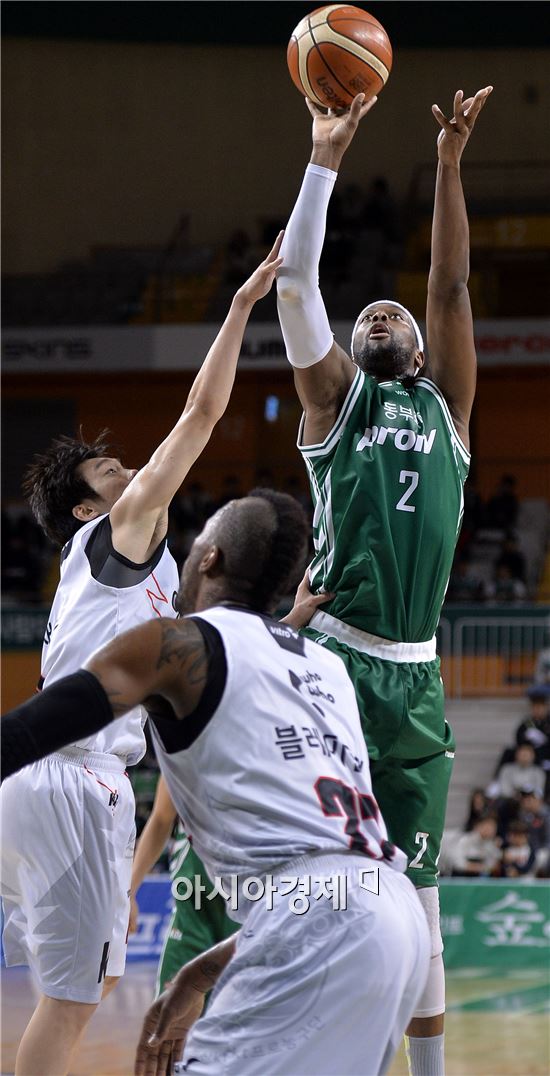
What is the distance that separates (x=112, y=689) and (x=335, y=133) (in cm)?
213

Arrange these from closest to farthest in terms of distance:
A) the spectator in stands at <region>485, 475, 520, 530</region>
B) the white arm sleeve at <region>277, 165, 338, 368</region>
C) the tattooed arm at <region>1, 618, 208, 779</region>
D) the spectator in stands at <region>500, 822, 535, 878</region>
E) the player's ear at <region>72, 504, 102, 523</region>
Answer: the tattooed arm at <region>1, 618, 208, 779</region>, the white arm sleeve at <region>277, 165, 338, 368</region>, the player's ear at <region>72, 504, 102, 523</region>, the spectator in stands at <region>500, 822, 535, 878</region>, the spectator in stands at <region>485, 475, 520, 530</region>

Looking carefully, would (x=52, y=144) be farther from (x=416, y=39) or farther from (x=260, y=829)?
(x=260, y=829)

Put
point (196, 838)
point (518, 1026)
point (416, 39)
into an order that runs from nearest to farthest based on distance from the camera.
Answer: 1. point (196, 838)
2. point (518, 1026)
3. point (416, 39)

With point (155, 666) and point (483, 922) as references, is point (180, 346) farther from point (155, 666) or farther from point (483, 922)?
point (155, 666)

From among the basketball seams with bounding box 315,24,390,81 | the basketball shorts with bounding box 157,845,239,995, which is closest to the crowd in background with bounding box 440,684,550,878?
the basketball shorts with bounding box 157,845,239,995

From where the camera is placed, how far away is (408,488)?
3990 millimetres

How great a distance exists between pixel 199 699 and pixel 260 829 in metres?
0.30

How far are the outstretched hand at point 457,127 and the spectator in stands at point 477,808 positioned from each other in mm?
8157

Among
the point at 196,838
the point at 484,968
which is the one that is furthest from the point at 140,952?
the point at 196,838

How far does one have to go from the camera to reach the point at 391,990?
2.62m

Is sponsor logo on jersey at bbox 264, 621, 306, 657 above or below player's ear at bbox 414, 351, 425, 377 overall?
below

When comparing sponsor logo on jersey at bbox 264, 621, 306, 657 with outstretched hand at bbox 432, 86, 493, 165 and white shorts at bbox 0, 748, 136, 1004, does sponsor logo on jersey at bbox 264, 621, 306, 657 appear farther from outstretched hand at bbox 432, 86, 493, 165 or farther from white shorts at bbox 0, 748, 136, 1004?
outstretched hand at bbox 432, 86, 493, 165

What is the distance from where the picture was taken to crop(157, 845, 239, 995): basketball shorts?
503 cm

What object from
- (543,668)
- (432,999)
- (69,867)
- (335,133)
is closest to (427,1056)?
(432,999)
